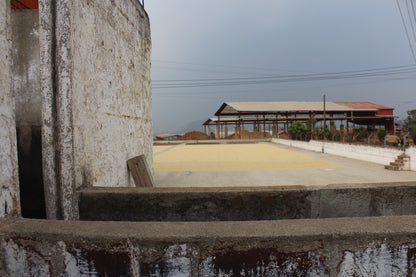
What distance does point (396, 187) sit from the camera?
2.64 m

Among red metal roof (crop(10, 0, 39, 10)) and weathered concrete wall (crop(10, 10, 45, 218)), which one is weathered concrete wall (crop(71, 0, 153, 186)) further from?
red metal roof (crop(10, 0, 39, 10))

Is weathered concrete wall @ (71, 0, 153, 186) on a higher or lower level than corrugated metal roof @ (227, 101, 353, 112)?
lower

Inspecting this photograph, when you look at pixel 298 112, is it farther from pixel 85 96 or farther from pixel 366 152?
pixel 85 96

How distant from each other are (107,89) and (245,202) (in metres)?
2.78

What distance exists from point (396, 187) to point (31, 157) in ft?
14.7

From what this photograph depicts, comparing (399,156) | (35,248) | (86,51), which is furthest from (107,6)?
(399,156)

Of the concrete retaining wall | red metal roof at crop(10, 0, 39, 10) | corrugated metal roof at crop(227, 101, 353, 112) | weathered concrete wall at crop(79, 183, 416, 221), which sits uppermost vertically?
corrugated metal roof at crop(227, 101, 353, 112)

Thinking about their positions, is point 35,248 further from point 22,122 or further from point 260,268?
point 22,122

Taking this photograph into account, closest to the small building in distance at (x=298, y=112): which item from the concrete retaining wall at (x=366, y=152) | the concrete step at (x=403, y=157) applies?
the concrete retaining wall at (x=366, y=152)

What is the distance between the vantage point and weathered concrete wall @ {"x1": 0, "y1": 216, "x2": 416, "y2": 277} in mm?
1367

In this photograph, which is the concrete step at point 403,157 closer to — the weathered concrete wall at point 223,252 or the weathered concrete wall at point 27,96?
the weathered concrete wall at point 223,252

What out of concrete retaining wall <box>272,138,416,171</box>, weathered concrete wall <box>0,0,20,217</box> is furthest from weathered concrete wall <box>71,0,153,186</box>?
concrete retaining wall <box>272,138,416,171</box>

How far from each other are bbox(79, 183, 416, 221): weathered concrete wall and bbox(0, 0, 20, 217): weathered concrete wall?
2.90ft

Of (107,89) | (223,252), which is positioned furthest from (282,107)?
(223,252)
